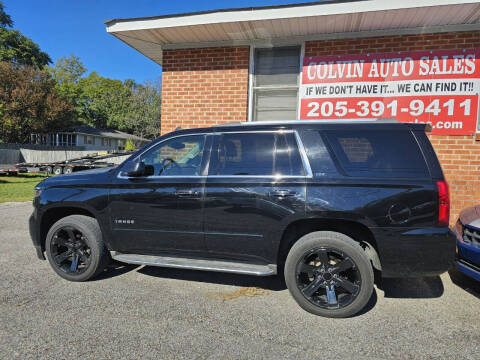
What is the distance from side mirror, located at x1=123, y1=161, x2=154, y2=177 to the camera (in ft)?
10.1

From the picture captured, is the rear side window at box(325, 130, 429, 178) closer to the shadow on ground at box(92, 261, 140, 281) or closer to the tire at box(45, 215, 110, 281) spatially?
the tire at box(45, 215, 110, 281)

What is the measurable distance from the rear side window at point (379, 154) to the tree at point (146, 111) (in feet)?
134

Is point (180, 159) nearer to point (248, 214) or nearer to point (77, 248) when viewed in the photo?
point (248, 214)

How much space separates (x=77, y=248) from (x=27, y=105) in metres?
35.3

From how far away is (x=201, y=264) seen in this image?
2.99 meters

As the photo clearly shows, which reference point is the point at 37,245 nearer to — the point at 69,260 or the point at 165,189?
the point at 69,260

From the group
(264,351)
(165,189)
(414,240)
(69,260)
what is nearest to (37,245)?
(69,260)

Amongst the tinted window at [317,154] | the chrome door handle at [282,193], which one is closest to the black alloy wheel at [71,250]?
the chrome door handle at [282,193]

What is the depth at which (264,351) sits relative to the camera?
2205 mm

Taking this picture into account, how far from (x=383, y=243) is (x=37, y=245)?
12.8 feet

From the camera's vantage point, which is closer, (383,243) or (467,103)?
(383,243)

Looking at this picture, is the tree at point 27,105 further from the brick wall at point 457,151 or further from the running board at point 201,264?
the brick wall at point 457,151

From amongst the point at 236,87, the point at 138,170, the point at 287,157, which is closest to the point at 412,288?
the point at 287,157

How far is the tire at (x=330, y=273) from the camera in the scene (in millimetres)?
2627
